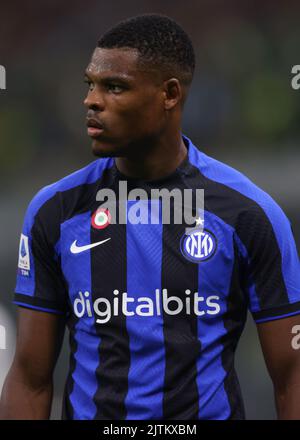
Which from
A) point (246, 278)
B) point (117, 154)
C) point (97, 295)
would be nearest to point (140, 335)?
point (97, 295)

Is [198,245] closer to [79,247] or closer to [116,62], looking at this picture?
[79,247]

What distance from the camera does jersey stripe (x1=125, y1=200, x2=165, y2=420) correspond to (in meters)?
2.67

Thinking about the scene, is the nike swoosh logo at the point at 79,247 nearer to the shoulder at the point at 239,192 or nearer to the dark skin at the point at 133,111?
the dark skin at the point at 133,111

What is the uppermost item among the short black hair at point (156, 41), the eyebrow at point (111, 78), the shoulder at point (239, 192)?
the short black hair at point (156, 41)

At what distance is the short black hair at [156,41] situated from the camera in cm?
266

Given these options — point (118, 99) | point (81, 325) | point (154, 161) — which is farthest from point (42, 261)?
point (118, 99)

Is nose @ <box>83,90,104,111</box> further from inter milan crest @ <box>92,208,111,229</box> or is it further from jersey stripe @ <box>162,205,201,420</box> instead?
jersey stripe @ <box>162,205,201,420</box>

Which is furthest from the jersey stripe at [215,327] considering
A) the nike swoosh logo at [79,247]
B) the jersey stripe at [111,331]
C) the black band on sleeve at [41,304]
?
the black band on sleeve at [41,304]

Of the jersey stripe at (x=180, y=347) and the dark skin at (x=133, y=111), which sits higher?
the dark skin at (x=133, y=111)

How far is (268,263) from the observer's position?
2711 millimetres

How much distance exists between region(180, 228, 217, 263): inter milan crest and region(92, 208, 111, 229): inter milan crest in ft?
0.80

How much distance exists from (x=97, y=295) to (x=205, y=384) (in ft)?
1.37

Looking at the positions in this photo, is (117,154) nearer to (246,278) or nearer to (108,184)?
(108,184)

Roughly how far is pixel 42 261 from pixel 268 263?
2.27 feet
